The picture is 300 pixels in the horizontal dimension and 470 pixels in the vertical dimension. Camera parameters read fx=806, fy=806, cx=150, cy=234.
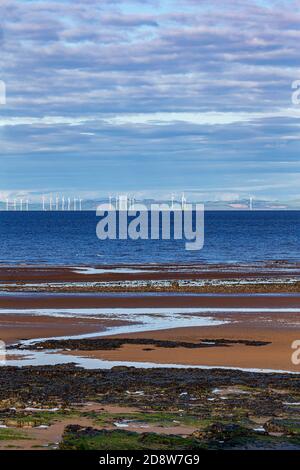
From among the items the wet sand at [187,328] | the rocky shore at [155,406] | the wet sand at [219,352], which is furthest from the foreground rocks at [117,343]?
the rocky shore at [155,406]

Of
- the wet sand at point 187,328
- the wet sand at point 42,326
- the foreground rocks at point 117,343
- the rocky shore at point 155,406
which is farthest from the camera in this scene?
the wet sand at point 42,326

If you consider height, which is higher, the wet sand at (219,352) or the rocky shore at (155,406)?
the rocky shore at (155,406)

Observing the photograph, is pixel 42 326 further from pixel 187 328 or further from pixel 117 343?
pixel 117 343

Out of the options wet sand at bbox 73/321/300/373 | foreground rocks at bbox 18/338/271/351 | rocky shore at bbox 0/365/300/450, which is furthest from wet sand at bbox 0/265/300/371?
rocky shore at bbox 0/365/300/450

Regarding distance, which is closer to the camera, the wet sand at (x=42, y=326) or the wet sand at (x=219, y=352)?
the wet sand at (x=219, y=352)

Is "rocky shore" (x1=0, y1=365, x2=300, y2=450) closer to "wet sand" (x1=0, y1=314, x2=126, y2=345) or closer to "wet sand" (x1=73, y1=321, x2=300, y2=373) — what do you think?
"wet sand" (x1=73, y1=321, x2=300, y2=373)

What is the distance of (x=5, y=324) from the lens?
2994cm

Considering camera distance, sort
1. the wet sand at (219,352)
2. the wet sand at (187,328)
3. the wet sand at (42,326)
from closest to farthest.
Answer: the wet sand at (219,352), the wet sand at (187,328), the wet sand at (42,326)

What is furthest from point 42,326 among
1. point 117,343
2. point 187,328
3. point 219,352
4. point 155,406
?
point 155,406

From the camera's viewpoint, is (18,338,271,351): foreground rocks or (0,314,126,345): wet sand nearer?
(18,338,271,351): foreground rocks

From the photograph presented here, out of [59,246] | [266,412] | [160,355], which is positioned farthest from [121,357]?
[59,246]

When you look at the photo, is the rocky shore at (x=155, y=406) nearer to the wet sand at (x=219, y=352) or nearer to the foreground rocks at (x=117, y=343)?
the wet sand at (x=219, y=352)

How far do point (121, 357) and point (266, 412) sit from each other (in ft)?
25.3
